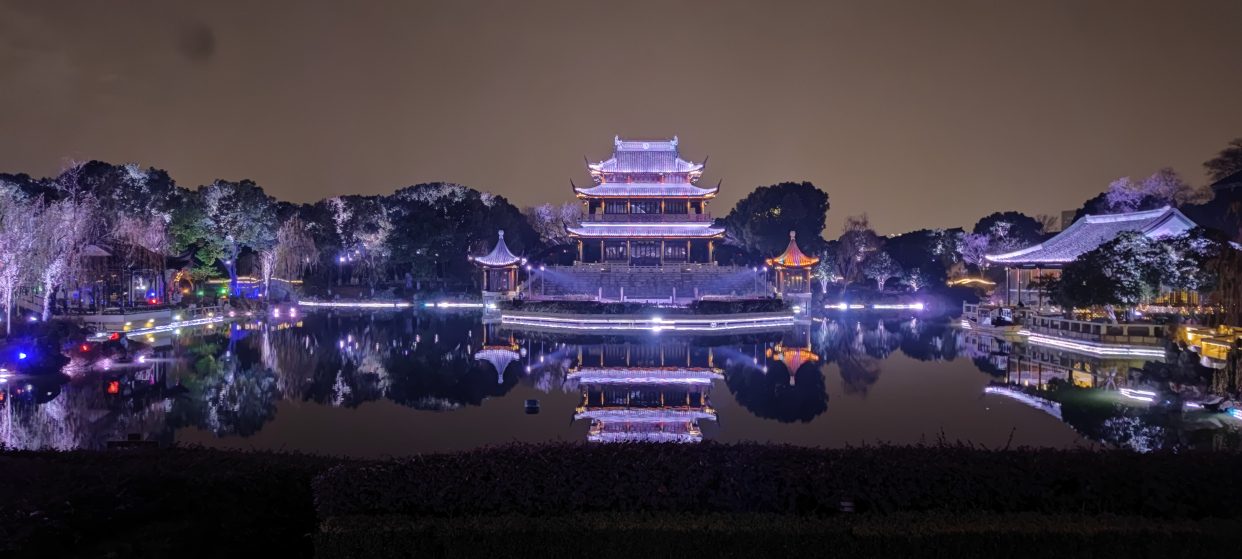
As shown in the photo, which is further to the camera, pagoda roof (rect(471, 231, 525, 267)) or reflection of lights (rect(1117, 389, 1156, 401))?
pagoda roof (rect(471, 231, 525, 267))

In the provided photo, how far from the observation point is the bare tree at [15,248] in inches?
842

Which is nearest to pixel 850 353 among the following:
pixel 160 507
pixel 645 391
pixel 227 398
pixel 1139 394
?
pixel 1139 394

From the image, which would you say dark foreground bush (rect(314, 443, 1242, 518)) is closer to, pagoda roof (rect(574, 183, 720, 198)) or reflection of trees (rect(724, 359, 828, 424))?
reflection of trees (rect(724, 359, 828, 424))

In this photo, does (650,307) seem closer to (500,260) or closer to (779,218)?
(500,260)

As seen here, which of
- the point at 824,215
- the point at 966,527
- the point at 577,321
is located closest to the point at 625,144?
the point at 577,321

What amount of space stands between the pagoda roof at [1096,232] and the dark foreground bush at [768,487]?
3098 cm

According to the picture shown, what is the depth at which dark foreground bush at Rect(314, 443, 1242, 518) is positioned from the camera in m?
5.42

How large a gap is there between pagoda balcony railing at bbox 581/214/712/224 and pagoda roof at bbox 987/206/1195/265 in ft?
63.6

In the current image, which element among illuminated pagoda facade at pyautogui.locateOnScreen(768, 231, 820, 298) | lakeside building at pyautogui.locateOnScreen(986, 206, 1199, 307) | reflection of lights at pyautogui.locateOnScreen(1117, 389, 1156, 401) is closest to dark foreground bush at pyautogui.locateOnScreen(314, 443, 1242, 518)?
reflection of lights at pyautogui.locateOnScreen(1117, 389, 1156, 401)

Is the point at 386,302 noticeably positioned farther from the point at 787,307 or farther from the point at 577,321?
the point at 787,307

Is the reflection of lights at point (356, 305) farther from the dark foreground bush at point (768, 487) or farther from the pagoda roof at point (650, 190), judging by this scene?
the dark foreground bush at point (768, 487)

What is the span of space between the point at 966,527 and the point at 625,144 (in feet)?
158

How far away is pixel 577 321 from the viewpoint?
33719 mm

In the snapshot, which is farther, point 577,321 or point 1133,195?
point 1133,195
